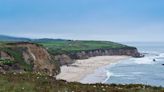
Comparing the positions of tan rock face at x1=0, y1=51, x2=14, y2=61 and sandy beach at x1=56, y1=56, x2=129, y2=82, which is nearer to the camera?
tan rock face at x1=0, y1=51, x2=14, y2=61

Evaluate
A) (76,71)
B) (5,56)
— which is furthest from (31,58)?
(76,71)

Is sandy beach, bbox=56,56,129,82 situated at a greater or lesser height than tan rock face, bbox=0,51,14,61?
lesser

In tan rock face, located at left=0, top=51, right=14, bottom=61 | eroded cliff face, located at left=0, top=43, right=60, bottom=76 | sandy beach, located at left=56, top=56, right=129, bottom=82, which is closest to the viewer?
tan rock face, located at left=0, top=51, right=14, bottom=61

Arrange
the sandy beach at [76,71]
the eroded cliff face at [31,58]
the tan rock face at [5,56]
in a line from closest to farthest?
the tan rock face at [5,56] → the eroded cliff face at [31,58] → the sandy beach at [76,71]

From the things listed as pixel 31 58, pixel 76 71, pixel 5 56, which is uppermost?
pixel 5 56

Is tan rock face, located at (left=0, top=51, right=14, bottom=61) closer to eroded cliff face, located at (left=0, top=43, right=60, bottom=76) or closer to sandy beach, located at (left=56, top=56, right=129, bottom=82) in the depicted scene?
eroded cliff face, located at (left=0, top=43, right=60, bottom=76)

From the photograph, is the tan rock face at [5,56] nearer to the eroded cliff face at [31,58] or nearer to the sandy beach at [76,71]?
the eroded cliff face at [31,58]

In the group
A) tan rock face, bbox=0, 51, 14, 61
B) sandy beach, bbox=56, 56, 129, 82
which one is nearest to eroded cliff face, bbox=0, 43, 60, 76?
tan rock face, bbox=0, 51, 14, 61

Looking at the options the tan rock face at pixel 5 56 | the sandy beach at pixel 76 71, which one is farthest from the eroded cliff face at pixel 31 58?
the sandy beach at pixel 76 71

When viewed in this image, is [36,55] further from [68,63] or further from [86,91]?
[86,91]

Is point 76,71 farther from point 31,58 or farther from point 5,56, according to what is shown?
point 5,56
